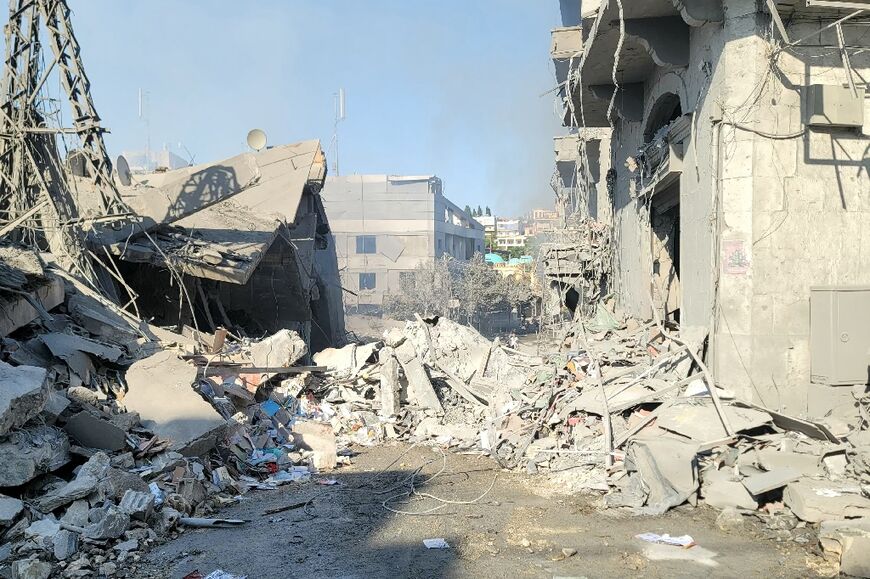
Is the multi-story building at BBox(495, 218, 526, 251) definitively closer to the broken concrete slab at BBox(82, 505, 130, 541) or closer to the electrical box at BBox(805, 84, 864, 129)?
the electrical box at BBox(805, 84, 864, 129)

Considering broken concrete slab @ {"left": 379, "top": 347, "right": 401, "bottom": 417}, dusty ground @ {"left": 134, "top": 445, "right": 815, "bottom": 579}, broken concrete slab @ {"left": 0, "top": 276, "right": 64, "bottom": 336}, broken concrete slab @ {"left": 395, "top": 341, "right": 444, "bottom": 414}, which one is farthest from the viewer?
broken concrete slab @ {"left": 395, "top": 341, "right": 444, "bottom": 414}

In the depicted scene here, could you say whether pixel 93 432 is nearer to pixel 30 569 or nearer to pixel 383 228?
pixel 30 569

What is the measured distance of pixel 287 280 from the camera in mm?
17656

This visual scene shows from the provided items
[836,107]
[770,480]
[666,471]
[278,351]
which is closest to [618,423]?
[666,471]

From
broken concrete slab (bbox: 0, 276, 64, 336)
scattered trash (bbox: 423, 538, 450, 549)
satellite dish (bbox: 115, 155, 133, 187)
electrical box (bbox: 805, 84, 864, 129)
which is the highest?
satellite dish (bbox: 115, 155, 133, 187)

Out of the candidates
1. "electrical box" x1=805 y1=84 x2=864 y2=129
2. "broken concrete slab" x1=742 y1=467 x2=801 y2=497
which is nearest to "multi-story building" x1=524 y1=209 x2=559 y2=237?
"electrical box" x1=805 y1=84 x2=864 y2=129

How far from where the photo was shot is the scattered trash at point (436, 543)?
5.45m

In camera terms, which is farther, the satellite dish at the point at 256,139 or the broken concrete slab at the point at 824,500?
the satellite dish at the point at 256,139

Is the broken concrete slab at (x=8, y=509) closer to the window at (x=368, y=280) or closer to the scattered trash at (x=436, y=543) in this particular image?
the scattered trash at (x=436, y=543)

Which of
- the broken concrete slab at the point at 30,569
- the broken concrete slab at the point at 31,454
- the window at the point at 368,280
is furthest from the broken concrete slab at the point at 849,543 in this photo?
the window at the point at 368,280

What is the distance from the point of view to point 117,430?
6953mm

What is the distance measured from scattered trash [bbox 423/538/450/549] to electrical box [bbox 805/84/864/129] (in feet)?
19.3

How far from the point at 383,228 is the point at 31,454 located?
5019 centimetres

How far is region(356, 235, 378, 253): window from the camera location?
55344mm
